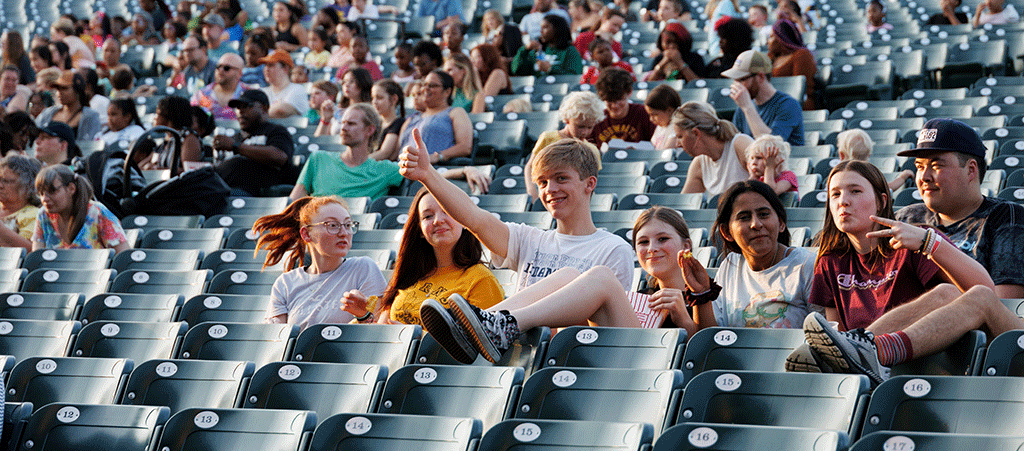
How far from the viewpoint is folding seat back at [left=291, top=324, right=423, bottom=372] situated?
12.6 feet

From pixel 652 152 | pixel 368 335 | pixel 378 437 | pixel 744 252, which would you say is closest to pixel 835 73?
pixel 652 152

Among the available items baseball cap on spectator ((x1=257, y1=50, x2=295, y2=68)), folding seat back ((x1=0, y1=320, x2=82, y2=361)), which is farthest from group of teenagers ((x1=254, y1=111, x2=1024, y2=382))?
baseball cap on spectator ((x1=257, y1=50, x2=295, y2=68))

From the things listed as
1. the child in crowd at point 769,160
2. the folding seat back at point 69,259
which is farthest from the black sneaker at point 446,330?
the folding seat back at point 69,259

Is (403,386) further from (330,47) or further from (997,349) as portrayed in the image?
(330,47)

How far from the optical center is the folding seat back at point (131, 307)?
Answer: 5012mm

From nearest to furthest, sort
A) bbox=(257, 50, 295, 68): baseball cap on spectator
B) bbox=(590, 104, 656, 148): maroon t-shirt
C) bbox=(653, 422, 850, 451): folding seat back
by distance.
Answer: bbox=(653, 422, 850, 451): folding seat back < bbox=(590, 104, 656, 148): maroon t-shirt < bbox=(257, 50, 295, 68): baseball cap on spectator

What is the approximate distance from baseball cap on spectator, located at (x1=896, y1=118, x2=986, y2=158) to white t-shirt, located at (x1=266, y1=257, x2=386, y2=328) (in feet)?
7.22

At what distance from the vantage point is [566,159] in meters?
3.94

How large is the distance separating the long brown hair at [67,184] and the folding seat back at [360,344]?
9.09 ft

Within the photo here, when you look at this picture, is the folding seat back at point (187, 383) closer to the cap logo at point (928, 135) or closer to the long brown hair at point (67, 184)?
the cap logo at point (928, 135)

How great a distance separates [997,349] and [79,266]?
473 centimetres

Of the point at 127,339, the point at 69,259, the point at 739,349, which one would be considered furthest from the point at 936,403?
the point at 69,259

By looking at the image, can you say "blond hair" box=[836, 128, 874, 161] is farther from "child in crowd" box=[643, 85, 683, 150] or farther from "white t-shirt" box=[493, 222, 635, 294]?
"white t-shirt" box=[493, 222, 635, 294]

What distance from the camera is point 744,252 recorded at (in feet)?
13.2
